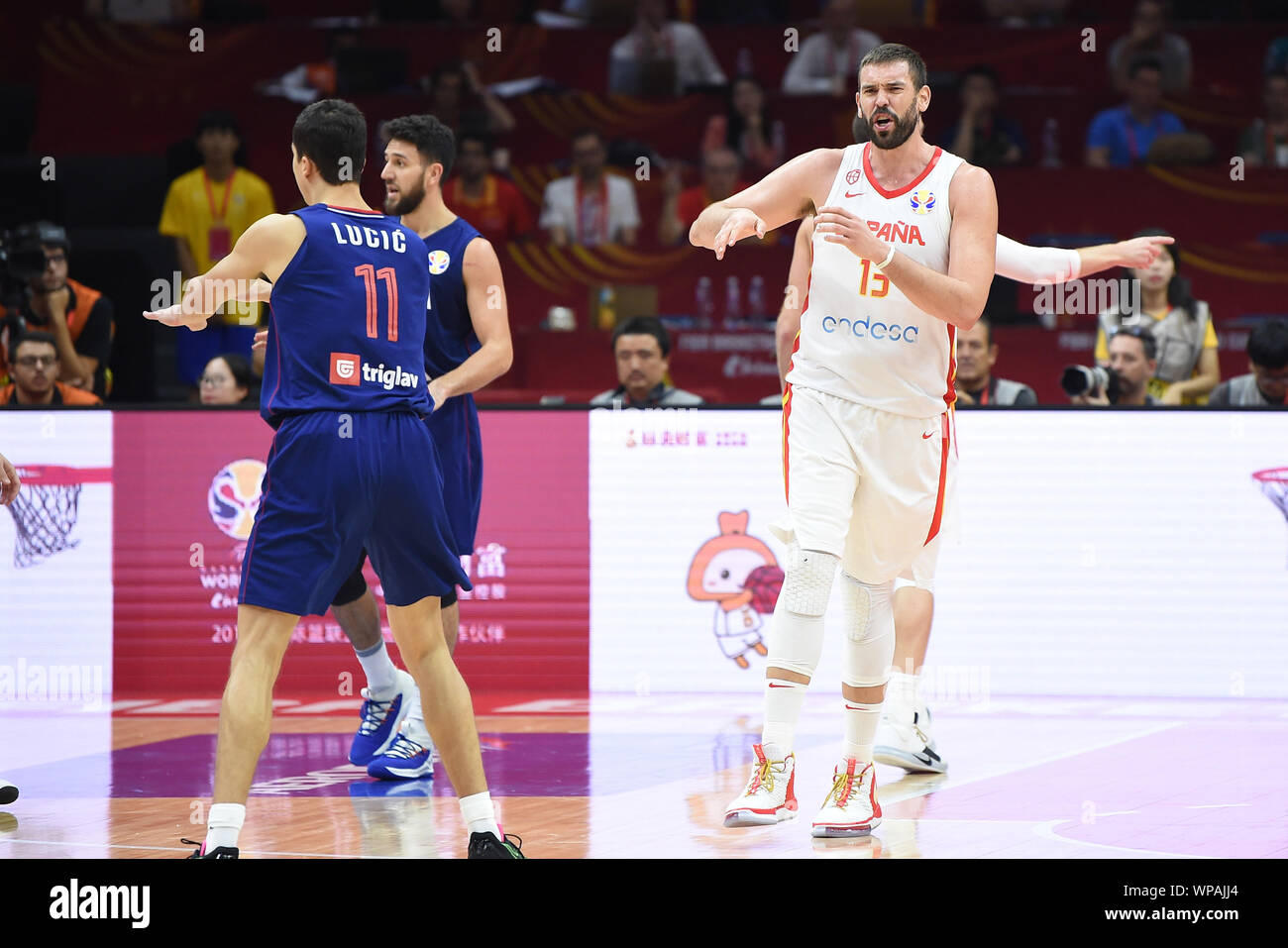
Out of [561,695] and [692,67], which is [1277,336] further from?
[692,67]

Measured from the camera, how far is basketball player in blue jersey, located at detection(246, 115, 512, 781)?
6500 mm

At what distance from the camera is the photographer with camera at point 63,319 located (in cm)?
954

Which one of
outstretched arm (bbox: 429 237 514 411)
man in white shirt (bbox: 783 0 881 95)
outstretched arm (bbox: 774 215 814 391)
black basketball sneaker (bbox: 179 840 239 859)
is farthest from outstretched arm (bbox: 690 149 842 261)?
man in white shirt (bbox: 783 0 881 95)

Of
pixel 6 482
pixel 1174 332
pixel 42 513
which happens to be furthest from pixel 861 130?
pixel 42 513

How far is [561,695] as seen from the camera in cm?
862

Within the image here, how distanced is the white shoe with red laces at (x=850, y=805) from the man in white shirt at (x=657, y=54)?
349 inches

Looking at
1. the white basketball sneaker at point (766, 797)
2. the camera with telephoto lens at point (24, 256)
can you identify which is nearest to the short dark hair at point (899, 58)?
the white basketball sneaker at point (766, 797)

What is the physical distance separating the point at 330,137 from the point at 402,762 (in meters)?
2.65

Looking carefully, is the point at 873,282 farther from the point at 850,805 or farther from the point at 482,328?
the point at 482,328

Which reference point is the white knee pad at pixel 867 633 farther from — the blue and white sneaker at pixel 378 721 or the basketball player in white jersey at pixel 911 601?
the blue and white sneaker at pixel 378 721

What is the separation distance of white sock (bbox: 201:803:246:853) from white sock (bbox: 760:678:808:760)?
5.40ft

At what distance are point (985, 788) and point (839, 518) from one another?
57.8 inches

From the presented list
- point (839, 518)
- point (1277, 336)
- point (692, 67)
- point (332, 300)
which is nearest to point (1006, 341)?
point (1277, 336)

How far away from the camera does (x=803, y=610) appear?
518cm
